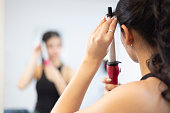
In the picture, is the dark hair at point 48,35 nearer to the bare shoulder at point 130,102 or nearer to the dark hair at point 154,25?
the dark hair at point 154,25

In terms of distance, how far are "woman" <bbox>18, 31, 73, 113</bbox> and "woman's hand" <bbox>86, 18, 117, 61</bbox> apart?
1.32m

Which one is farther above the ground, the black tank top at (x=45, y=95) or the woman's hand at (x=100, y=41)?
the woman's hand at (x=100, y=41)

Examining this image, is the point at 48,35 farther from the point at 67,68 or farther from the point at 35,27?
→ the point at 67,68

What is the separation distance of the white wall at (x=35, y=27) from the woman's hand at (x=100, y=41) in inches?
51.6

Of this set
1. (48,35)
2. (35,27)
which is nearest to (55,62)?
(48,35)

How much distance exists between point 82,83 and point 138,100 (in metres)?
0.16

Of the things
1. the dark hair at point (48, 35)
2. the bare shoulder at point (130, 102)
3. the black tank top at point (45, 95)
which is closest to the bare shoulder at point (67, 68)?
the black tank top at point (45, 95)

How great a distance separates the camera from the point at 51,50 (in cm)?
188

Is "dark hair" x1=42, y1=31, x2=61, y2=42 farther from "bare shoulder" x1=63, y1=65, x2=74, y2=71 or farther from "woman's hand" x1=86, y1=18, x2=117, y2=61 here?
"woman's hand" x1=86, y1=18, x2=117, y2=61

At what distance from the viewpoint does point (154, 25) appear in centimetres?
49

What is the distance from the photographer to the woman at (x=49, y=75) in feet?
5.85

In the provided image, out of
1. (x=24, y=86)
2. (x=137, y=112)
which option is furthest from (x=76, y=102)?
(x=24, y=86)

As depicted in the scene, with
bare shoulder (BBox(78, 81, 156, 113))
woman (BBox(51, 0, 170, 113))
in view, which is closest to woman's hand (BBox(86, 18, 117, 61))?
woman (BBox(51, 0, 170, 113))

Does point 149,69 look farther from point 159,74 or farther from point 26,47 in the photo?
point 26,47
